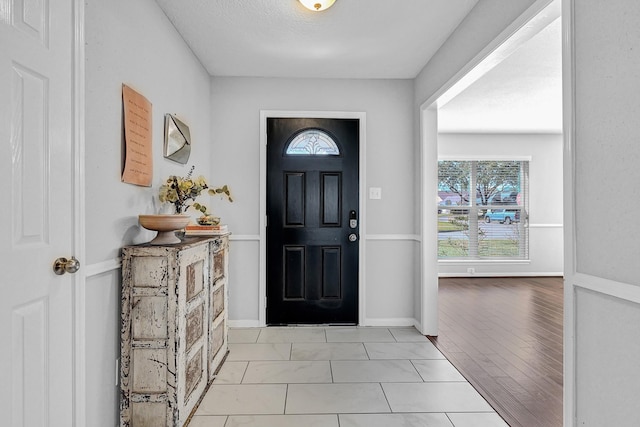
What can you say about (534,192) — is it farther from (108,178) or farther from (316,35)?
(108,178)

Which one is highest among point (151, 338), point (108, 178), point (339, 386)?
point (108, 178)

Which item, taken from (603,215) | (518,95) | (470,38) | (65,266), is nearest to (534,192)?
(518,95)

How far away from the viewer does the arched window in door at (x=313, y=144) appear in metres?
3.64

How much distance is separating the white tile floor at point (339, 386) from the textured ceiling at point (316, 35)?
2.47 m

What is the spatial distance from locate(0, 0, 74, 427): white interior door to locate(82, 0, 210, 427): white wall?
0.18m

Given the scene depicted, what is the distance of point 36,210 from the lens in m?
1.26

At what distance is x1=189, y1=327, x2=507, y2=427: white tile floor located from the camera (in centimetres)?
204

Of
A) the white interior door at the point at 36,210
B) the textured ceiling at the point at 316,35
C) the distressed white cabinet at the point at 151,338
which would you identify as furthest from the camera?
the textured ceiling at the point at 316,35

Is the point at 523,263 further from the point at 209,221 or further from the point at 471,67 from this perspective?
the point at 209,221

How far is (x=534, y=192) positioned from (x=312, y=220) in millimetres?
4639

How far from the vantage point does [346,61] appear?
3264mm

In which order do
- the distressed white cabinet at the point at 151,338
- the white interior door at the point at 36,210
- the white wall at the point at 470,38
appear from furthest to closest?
the white wall at the point at 470,38 < the distressed white cabinet at the point at 151,338 < the white interior door at the point at 36,210

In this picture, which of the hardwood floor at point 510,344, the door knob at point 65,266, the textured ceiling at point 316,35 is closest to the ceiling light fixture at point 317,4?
the textured ceiling at point 316,35

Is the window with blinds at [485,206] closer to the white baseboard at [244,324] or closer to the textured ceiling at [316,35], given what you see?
the textured ceiling at [316,35]
